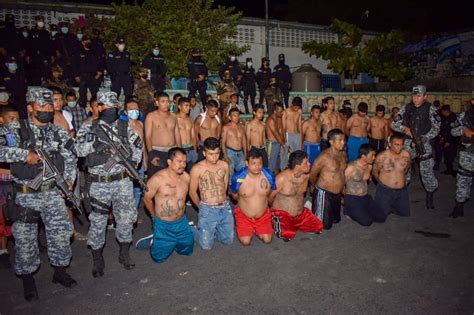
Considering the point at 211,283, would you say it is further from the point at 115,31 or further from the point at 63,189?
the point at 115,31

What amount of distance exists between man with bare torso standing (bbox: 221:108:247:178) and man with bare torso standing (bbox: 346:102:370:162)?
315 centimetres

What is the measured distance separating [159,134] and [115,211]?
214 centimetres

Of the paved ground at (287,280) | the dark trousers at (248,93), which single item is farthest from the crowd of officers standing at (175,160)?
the dark trousers at (248,93)

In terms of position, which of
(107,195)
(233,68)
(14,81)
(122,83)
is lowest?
(107,195)

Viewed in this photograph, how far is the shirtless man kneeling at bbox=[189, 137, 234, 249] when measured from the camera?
5.12 m

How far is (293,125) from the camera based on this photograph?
357 inches

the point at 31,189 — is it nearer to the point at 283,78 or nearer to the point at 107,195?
the point at 107,195

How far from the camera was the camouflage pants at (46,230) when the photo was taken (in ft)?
12.4

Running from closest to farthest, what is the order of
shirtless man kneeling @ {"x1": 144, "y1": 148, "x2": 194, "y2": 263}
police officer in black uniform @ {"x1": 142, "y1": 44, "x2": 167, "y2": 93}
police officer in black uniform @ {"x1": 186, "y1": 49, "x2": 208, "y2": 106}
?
shirtless man kneeling @ {"x1": 144, "y1": 148, "x2": 194, "y2": 263} < police officer in black uniform @ {"x1": 142, "y1": 44, "x2": 167, "y2": 93} < police officer in black uniform @ {"x1": 186, "y1": 49, "x2": 208, "y2": 106}

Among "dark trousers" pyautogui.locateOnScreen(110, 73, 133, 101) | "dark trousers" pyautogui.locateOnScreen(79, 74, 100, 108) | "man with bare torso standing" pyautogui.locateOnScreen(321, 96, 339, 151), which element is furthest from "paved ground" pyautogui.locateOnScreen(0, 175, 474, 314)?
"dark trousers" pyautogui.locateOnScreen(110, 73, 133, 101)

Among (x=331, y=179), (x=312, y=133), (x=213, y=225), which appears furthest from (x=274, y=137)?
(x=213, y=225)

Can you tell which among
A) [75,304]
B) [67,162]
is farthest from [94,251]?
[67,162]

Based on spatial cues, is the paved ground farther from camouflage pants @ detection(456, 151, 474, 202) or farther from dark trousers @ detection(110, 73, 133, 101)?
dark trousers @ detection(110, 73, 133, 101)

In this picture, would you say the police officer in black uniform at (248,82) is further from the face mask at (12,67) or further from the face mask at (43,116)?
the face mask at (43,116)
